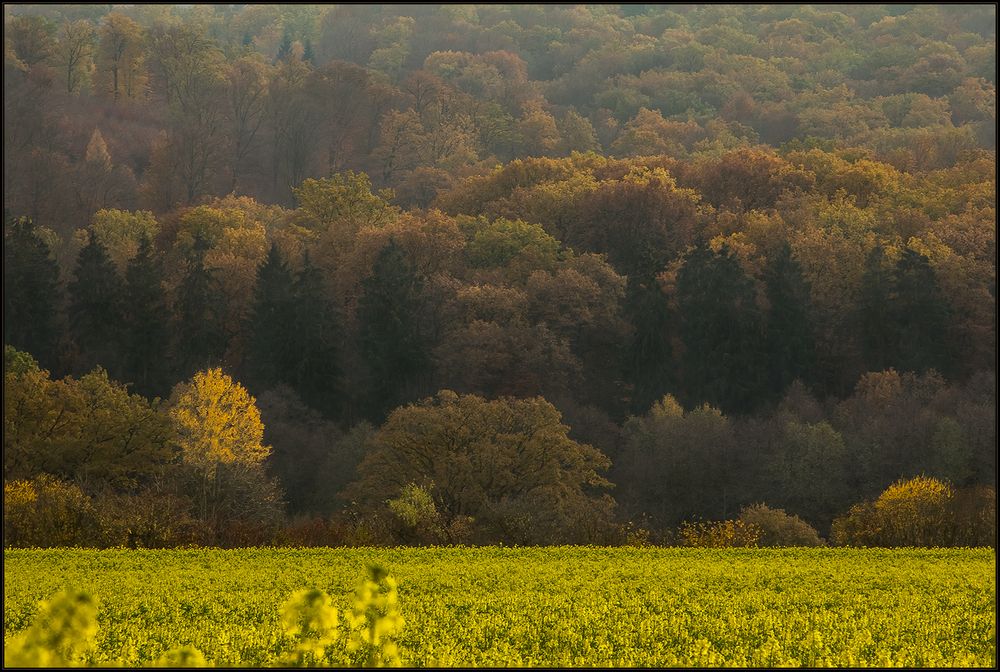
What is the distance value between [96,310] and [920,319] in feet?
147

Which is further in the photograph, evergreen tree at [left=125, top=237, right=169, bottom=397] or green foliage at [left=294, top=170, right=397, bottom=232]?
green foliage at [left=294, top=170, right=397, bottom=232]

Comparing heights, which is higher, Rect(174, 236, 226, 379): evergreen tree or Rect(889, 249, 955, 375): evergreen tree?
Rect(889, 249, 955, 375): evergreen tree

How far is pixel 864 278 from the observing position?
69.8 m

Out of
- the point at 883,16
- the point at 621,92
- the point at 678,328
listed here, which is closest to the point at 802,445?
the point at 678,328

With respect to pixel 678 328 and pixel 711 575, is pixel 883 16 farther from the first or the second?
pixel 711 575

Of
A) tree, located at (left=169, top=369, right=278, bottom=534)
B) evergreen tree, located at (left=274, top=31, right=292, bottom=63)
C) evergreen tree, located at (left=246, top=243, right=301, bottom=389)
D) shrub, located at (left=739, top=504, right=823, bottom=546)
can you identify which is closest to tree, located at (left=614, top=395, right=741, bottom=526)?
shrub, located at (left=739, top=504, right=823, bottom=546)

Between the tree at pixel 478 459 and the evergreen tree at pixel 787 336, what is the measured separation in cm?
1839

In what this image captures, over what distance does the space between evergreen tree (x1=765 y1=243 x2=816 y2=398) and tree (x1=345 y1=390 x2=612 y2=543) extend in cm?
1839

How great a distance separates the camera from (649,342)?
229 ft

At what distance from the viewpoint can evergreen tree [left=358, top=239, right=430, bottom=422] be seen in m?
67.7

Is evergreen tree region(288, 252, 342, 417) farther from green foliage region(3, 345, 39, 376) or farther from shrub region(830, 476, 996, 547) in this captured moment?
shrub region(830, 476, 996, 547)

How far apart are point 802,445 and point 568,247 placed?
27682mm

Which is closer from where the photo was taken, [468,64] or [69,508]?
[69,508]

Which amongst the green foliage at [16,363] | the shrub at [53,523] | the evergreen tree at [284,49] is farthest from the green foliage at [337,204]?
the evergreen tree at [284,49]
